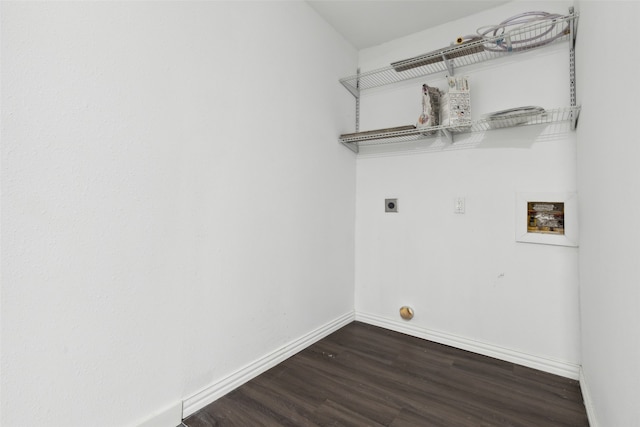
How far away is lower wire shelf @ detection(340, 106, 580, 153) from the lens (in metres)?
1.52

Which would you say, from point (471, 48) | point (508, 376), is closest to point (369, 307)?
point (508, 376)

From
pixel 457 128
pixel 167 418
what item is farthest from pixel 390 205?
pixel 167 418

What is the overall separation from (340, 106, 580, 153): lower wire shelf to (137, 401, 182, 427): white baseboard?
1.77 m

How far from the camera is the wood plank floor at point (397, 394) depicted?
3.96 feet

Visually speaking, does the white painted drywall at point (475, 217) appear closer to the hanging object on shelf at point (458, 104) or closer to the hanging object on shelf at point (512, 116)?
the hanging object on shelf at point (512, 116)

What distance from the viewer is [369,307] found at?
7.32 feet

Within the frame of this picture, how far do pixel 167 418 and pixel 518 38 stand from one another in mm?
2540

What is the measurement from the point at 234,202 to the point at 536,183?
5.32ft

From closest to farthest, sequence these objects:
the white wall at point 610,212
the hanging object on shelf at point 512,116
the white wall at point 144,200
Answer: the white wall at point 610,212 → the white wall at point 144,200 → the hanging object on shelf at point 512,116

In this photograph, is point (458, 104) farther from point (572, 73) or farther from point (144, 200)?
point (144, 200)

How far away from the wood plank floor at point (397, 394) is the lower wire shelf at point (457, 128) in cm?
133

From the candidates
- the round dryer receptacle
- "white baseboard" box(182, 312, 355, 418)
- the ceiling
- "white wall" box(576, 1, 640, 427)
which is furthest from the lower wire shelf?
"white baseboard" box(182, 312, 355, 418)

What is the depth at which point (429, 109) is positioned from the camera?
5.83 feet

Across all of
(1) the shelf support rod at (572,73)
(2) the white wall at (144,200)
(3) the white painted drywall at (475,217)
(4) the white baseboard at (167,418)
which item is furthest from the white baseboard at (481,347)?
(4) the white baseboard at (167,418)
